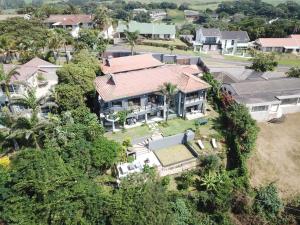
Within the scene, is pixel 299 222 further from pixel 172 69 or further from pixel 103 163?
pixel 172 69

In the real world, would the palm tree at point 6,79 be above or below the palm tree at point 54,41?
below

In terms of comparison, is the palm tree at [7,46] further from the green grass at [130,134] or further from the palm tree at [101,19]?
the palm tree at [101,19]

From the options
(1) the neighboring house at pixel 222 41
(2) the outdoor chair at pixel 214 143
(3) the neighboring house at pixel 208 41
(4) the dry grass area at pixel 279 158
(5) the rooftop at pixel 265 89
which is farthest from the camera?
(1) the neighboring house at pixel 222 41

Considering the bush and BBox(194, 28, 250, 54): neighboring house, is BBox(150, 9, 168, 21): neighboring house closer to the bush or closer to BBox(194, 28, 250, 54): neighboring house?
BBox(194, 28, 250, 54): neighboring house

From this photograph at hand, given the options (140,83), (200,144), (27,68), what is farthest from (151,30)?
(200,144)

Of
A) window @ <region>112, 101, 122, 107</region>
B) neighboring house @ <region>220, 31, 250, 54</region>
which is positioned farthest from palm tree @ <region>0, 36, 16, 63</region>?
neighboring house @ <region>220, 31, 250, 54</region>

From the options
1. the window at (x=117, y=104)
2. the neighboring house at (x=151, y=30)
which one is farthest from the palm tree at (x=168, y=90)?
the neighboring house at (x=151, y=30)
